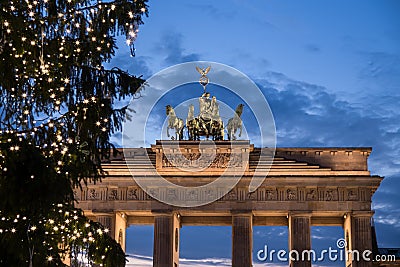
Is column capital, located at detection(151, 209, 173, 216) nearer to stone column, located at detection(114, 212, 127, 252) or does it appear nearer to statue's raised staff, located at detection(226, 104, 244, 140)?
stone column, located at detection(114, 212, 127, 252)

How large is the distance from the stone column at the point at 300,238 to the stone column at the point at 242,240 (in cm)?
228

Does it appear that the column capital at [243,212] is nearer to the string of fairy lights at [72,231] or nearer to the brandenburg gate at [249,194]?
the brandenburg gate at [249,194]

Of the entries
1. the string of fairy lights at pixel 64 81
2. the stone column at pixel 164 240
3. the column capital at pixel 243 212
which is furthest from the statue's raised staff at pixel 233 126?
the string of fairy lights at pixel 64 81

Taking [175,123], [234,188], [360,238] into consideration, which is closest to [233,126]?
[175,123]

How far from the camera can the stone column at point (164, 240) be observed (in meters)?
38.5

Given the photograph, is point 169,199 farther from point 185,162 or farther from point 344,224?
point 344,224

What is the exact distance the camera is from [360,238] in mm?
38250

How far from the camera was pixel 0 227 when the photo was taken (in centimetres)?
1118

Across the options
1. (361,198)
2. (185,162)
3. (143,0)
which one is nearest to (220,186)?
(185,162)

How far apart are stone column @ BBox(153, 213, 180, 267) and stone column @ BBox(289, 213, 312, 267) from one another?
650 cm

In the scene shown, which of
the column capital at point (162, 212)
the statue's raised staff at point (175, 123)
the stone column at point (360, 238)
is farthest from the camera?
the statue's raised staff at point (175, 123)

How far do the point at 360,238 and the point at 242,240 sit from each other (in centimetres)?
639

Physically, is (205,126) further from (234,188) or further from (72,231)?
(72,231)

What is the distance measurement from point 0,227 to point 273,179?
2889 cm
